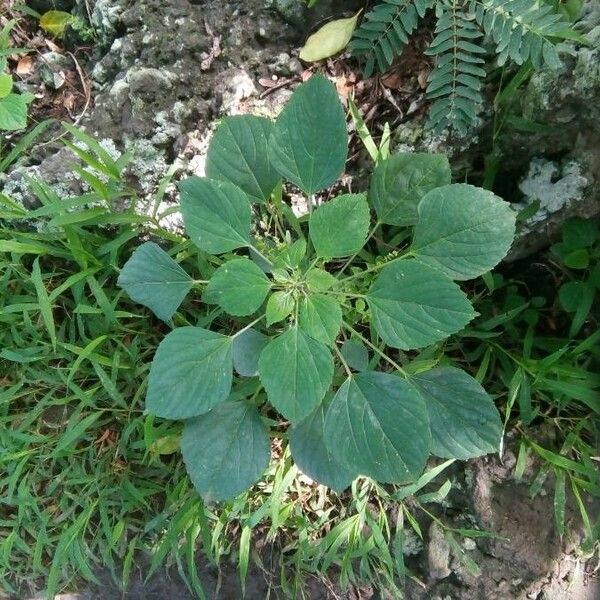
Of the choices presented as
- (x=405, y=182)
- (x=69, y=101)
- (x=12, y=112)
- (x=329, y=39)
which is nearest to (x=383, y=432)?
(x=405, y=182)

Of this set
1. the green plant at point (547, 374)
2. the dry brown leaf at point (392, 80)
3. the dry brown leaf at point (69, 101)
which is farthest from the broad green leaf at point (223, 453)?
the dry brown leaf at point (69, 101)

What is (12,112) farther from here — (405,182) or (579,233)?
(579,233)

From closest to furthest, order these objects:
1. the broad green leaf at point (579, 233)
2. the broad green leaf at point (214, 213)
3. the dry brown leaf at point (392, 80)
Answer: the broad green leaf at point (214, 213) < the broad green leaf at point (579, 233) < the dry brown leaf at point (392, 80)

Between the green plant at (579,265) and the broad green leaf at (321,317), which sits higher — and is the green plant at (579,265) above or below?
below

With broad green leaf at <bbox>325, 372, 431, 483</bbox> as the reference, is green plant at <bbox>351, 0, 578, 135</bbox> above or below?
above

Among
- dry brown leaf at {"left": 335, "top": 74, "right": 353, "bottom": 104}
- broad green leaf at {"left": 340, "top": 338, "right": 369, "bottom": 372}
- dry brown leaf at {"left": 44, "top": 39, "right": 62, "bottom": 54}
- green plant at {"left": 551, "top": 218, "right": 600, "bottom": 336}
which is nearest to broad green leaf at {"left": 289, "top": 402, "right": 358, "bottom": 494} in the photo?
broad green leaf at {"left": 340, "top": 338, "right": 369, "bottom": 372}

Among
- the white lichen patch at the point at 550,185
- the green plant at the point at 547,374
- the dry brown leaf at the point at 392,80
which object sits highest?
the dry brown leaf at the point at 392,80

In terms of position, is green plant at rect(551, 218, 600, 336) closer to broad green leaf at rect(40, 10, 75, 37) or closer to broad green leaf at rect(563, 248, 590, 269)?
broad green leaf at rect(563, 248, 590, 269)

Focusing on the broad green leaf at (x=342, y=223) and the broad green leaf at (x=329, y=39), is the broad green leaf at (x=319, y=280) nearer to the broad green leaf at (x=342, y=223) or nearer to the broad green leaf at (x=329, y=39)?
the broad green leaf at (x=342, y=223)
